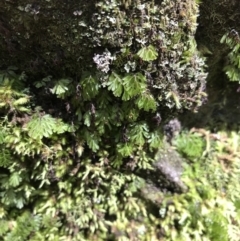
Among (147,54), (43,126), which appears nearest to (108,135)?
(43,126)

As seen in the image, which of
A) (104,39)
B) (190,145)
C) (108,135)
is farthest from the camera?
(190,145)

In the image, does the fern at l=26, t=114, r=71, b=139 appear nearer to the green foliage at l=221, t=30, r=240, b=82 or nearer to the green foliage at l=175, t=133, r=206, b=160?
the green foliage at l=175, t=133, r=206, b=160

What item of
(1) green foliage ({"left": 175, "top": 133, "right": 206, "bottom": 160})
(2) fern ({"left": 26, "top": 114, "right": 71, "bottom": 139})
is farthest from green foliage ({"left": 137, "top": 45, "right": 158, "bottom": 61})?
(1) green foliage ({"left": 175, "top": 133, "right": 206, "bottom": 160})

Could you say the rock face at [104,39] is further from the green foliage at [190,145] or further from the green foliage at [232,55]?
the green foliage at [190,145]

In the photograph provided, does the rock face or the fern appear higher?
the rock face

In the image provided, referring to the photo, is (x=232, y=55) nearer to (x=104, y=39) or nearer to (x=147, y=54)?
(x=147, y=54)

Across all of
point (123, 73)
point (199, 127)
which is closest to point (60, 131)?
point (123, 73)

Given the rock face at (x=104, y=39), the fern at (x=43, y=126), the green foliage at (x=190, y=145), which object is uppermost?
the rock face at (x=104, y=39)

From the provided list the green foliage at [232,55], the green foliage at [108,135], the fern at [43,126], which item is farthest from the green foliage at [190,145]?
the fern at [43,126]

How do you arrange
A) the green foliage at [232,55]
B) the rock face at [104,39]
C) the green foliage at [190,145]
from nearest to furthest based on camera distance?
the rock face at [104,39]
the green foliage at [232,55]
the green foliage at [190,145]
